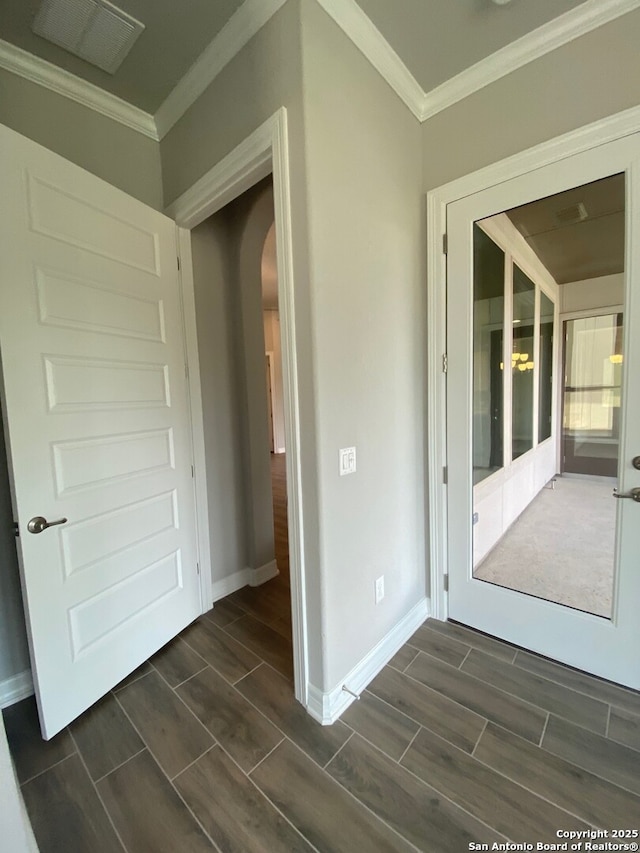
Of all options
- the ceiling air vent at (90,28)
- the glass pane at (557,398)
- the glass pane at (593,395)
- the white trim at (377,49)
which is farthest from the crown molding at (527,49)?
the ceiling air vent at (90,28)

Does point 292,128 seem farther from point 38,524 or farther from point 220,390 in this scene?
point 38,524

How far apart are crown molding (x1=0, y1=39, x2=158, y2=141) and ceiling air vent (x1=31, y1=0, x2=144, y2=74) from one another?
0.15 metres

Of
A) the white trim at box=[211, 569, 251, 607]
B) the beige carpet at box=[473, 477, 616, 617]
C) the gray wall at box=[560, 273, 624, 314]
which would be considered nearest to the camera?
the gray wall at box=[560, 273, 624, 314]

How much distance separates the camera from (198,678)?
1705 mm

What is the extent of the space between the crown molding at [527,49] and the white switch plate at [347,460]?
6.17ft

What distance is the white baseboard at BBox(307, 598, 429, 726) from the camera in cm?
144

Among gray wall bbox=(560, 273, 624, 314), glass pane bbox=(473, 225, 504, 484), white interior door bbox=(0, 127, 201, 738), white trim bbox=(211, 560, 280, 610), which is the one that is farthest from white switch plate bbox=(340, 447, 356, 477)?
white trim bbox=(211, 560, 280, 610)


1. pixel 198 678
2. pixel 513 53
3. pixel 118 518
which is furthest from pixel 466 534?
pixel 513 53

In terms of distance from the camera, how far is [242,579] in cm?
253

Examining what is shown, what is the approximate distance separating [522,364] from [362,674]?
2.20m

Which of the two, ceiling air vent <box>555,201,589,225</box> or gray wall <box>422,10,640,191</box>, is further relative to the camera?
ceiling air vent <box>555,201,589,225</box>

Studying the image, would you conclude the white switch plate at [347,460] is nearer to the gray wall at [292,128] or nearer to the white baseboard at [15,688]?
the gray wall at [292,128]

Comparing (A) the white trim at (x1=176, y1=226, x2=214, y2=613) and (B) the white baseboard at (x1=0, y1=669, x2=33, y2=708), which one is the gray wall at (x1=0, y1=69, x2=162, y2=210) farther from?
(B) the white baseboard at (x1=0, y1=669, x2=33, y2=708)

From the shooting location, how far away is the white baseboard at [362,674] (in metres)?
1.44
